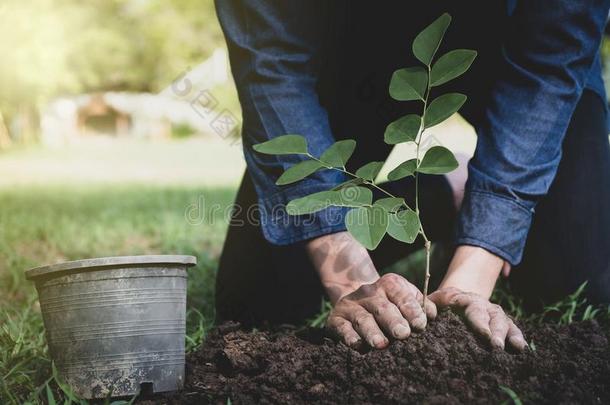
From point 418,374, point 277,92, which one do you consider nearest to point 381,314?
point 418,374

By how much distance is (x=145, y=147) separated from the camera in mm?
15516

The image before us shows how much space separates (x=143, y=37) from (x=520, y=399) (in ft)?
73.0

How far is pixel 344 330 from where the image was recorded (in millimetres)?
1280

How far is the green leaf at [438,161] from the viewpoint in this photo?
3.74 feet

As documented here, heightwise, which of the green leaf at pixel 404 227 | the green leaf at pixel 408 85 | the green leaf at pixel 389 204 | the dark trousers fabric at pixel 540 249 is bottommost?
the dark trousers fabric at pixel 540 249

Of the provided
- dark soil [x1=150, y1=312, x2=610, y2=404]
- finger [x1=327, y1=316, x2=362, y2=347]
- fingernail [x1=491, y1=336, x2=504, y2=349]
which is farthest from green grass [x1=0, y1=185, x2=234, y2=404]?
fingernail [x1=491, y1=336, x2=504, y2=349]

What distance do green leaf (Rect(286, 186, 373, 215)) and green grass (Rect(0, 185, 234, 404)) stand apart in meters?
0.62

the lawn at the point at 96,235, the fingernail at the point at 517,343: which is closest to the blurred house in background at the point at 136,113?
the lawn at the point at 96,235

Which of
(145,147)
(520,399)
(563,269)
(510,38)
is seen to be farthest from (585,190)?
Answer: (145,147)

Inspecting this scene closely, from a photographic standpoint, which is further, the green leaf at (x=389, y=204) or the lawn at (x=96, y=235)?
the lawn at (x=96, y=235)

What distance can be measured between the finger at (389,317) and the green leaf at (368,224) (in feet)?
0.72

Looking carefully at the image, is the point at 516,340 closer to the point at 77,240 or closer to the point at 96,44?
the point at 77,240

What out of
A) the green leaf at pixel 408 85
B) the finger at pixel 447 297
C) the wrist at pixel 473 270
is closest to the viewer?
the green leaf at pixel 408 85

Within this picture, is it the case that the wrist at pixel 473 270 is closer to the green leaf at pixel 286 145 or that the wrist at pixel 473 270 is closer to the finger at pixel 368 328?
the finger at pixel 368 328
